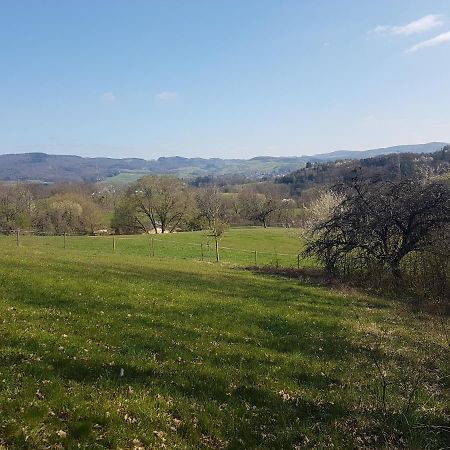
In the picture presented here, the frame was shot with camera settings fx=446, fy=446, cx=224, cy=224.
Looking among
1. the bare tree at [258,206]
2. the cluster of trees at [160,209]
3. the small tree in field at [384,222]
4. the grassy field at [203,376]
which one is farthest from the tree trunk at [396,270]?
the bare tree at [258,206]

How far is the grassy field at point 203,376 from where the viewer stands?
703 cm

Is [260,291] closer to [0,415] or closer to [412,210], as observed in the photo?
[412,210]

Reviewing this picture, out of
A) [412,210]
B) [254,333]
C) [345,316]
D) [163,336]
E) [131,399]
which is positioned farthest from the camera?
[412,210]

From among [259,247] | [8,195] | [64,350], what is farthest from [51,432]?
[8,195]

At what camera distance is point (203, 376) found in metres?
9.34

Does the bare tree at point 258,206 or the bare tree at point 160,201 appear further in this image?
the bare tree at point 258,206

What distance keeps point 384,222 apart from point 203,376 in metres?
23.4

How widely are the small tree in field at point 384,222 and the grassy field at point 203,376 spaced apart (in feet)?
41.1

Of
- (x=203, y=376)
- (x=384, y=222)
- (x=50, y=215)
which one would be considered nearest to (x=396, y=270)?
(x=384, y=222)

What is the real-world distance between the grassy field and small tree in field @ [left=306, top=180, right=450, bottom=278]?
12.5 metres

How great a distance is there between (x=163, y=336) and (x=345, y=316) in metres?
9.30

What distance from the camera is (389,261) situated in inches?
1183

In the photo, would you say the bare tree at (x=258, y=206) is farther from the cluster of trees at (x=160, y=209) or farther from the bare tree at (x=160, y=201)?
the bare tree at (x=160, y=201)

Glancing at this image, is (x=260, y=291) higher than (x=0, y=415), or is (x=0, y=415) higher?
(x=0, y=415)
